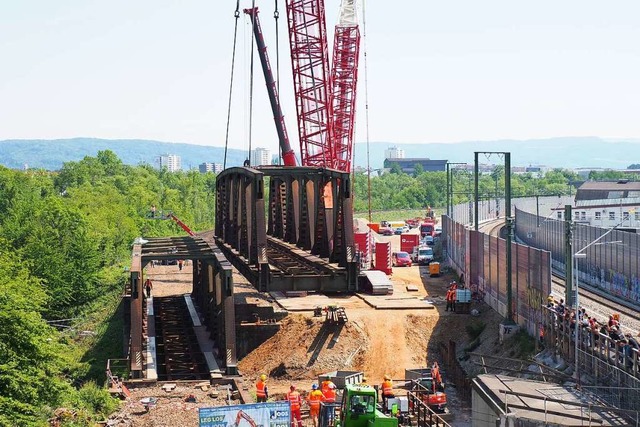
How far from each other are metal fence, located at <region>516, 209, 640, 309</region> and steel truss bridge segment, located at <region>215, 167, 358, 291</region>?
36.7ft

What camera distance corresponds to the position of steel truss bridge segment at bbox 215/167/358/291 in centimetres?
3909

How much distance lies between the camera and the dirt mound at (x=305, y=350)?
49469 millimetres

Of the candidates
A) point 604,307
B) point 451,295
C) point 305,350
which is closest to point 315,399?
point 305,350

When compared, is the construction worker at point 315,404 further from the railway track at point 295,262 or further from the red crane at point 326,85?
the red crane at point 326,85

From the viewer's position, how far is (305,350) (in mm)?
50750

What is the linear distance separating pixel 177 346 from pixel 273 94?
45188 mm

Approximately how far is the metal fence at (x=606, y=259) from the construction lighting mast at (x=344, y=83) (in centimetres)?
2351

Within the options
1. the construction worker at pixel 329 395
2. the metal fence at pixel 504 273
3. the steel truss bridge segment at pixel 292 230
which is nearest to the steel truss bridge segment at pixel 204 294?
the steel truss bridge segment at pixel 292 230

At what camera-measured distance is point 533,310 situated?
1718 inches

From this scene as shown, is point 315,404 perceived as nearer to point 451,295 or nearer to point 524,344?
point 524,344

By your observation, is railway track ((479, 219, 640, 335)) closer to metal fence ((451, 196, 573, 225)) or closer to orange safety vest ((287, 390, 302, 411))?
orange safety vest ((287, 390, 302, 411))

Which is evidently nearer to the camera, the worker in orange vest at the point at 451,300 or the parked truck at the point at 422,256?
the worker in orange vest at the point at 451,300

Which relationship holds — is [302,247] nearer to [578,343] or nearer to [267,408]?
[578,343]

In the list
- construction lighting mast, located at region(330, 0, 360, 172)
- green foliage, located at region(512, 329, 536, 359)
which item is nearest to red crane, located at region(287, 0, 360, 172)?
construction lighting mast, located at region(330, 0, 360, 172)
